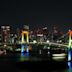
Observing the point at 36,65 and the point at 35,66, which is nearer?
the point at 35,66

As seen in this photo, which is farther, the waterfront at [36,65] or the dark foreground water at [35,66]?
the waterfront at [36,65]

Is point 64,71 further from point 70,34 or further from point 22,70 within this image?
point 70,34

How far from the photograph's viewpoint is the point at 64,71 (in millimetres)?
27156

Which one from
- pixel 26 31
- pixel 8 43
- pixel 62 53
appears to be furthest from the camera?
pixel 26 31

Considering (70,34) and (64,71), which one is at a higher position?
(70,34)

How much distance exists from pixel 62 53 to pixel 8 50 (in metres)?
13.3

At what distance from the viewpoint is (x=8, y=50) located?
56.1m

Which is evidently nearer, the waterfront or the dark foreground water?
the dark foreground water

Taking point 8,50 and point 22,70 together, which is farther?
point 8,50

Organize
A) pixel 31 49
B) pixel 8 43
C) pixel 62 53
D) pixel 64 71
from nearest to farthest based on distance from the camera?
1. pixel 64 71
2. pixel 62 53
3. pixel 8 43
4. pixel 31 49

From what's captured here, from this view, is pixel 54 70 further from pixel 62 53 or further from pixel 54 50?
pixel 54 50

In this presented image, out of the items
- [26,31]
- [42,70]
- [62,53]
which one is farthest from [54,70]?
[26,31]

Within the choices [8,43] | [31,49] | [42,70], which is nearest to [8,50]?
[8,43]

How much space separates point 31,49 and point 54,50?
9.22 m
